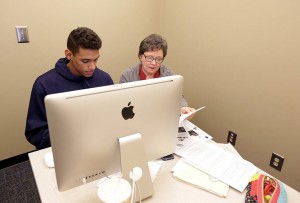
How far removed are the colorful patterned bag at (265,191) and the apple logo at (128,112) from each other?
1.90ft

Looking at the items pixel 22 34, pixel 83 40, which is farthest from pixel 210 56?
pixel 22 34

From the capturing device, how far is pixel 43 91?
1430mm

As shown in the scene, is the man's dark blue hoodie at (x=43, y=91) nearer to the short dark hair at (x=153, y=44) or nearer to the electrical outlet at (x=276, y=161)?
the short dark hair at (x=153, y=44)

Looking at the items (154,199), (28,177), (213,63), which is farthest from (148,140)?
(28,177)

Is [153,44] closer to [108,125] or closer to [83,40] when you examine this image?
[83,40]

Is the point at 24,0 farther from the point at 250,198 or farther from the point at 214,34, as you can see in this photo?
the point at 250,198

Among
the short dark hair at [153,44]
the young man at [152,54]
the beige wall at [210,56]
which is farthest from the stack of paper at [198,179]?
the beige wall at [210,56]

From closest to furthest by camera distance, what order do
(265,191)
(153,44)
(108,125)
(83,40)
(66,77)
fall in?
(108,125) < (265,191) < (83,40) < (66,77) < (153,44)

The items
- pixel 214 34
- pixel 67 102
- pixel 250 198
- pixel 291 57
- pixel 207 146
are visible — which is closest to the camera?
pixel 67 102

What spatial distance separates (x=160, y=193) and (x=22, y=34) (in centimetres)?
175

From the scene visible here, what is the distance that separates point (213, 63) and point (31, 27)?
5.37 ft

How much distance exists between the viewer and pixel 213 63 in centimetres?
216

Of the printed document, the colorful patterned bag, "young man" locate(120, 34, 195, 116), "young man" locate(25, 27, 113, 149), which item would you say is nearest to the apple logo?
the printed document

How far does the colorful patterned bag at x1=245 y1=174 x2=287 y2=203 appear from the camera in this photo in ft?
2.96
